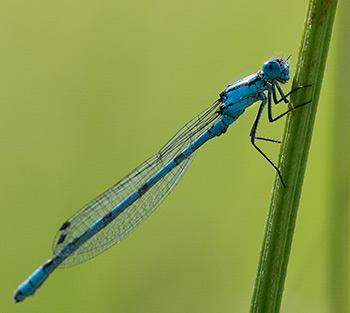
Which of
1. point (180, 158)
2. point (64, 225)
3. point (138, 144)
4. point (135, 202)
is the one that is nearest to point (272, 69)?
point (180, 158)

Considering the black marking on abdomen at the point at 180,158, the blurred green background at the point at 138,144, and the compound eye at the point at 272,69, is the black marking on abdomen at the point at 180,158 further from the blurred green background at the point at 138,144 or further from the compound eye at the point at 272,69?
the compound eye at the point at 272,69

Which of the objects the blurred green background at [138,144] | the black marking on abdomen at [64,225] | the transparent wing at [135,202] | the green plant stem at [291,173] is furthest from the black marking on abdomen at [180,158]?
the green plant stem at [291,173]

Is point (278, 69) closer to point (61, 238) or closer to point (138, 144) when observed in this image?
point (138, 144)

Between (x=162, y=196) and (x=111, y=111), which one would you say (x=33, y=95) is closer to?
(x=111, y=111)

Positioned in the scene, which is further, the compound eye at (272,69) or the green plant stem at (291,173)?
the compound eye at (272,69)

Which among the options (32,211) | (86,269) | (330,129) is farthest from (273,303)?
(32,211)

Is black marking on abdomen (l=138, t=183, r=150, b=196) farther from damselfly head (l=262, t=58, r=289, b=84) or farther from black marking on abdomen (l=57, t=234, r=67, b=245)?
damselfly head (l=262, t=58, r=289, b=84)
